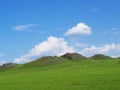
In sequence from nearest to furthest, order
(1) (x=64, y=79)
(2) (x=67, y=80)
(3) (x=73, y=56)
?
1. (2) (x=67, y=80)
2. (1) (x=64, y=79)
3. (3) (x=73, y=56)

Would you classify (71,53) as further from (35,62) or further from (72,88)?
(72,88)

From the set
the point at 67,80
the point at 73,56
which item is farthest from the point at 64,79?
the point at 73,56

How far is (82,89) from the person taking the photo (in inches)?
1490

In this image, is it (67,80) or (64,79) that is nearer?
(67,80)

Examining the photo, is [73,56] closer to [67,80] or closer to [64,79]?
[64,79]

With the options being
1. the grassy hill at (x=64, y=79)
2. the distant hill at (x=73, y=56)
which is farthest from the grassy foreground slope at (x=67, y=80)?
the distant hill at (x=73, y=56)

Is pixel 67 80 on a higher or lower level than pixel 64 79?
lower

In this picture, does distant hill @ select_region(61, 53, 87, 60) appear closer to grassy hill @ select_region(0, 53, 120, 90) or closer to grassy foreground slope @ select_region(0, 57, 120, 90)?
grassy hill @ select_region(0, 53, 120, 90)

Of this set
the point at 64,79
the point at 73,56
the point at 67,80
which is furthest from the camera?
the point at 73,56

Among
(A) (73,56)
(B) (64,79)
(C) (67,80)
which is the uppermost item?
(A) (73,56)

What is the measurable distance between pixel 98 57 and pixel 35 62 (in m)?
33.3

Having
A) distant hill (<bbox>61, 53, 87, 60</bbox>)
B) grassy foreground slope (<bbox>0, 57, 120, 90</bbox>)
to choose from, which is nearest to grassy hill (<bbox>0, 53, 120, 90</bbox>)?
grassy foreground slope (<bbox>0, 57, 120, 90</bbox>)

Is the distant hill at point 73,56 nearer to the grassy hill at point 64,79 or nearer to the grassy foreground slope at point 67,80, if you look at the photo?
the grassy hill at point 64,79

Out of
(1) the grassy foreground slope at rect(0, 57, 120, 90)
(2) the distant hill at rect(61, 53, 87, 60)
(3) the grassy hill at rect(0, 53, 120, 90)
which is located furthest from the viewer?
(2) the distant hill at rect(61, 53, 87, 60)
